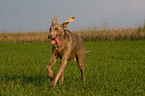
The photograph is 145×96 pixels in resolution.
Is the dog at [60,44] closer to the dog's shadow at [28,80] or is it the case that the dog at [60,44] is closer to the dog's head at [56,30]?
the dog's head at [56,30]

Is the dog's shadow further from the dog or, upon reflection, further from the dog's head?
the dog's head

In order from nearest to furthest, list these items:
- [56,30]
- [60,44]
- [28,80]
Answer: [56,30]
[60,44]
[28,80]

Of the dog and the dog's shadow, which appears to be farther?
the dog's shadow

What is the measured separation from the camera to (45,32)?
86.8 feet

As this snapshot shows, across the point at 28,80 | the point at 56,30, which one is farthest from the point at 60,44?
the point at 28,80

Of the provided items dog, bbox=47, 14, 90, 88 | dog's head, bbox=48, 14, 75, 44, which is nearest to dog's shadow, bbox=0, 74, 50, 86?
dog, bbox=47, 14, 90, 88

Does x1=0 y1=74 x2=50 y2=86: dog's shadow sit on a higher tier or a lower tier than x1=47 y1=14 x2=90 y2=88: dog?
lower

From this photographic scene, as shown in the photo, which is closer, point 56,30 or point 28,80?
point 56,30

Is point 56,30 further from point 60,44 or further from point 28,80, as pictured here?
point 28,80

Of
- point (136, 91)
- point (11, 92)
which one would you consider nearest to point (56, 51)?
point (11, 92)

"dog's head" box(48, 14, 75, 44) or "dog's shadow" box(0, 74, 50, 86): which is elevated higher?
"dog's head" box(48, 14, 75, 44)

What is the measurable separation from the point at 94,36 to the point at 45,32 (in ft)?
25.3

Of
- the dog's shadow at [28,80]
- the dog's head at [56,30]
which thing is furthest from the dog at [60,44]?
the dog's shadow at [28,80]

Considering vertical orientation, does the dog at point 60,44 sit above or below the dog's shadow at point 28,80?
above
